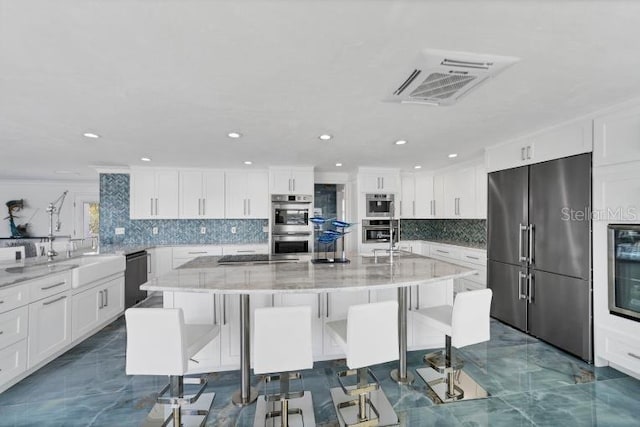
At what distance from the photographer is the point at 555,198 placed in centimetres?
282

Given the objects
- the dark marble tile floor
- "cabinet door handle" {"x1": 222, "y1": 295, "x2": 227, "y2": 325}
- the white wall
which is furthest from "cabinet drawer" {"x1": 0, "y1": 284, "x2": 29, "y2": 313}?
the white wall

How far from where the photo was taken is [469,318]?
2006mm

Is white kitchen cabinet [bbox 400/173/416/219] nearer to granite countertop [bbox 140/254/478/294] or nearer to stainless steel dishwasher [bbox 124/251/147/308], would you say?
granite countertop [bbox 140/254/478/294]

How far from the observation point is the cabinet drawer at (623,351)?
2225 mm

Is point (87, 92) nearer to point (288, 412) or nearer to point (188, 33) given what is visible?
point (188, 33)

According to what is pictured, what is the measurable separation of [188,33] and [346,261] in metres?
2.10

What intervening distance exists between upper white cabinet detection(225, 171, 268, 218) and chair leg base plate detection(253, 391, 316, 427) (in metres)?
3.56

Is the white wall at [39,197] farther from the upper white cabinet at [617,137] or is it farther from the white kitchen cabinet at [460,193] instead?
the upper white cabinet at [617,137]

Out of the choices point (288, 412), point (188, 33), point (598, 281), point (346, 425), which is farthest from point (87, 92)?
point (598, 281)

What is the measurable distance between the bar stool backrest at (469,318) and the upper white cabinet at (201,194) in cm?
426

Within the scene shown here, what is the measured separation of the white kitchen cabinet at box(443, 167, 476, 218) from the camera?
466cm

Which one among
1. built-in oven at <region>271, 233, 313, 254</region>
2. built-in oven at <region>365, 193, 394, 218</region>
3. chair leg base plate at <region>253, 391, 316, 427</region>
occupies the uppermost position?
built-in oven at <region>365, 193, 394, 218</region>

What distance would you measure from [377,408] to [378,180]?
12.3 ft

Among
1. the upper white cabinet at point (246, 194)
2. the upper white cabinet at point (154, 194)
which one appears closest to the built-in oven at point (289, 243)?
the upper white cabinet at point (246, 194)
